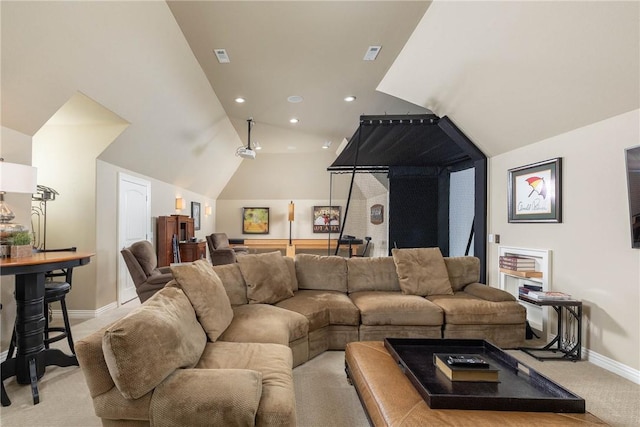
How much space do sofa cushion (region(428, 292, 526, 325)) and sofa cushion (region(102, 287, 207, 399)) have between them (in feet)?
7.68

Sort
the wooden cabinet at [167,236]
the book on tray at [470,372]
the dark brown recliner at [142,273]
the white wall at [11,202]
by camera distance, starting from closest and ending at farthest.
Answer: the book on tray at [470,372] → the white wall at [11,202] → the dark brown recliner at [142,273] → the wooden cabinet at [167,236]

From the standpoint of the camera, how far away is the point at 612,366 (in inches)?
104

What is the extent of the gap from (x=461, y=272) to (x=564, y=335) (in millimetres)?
1090

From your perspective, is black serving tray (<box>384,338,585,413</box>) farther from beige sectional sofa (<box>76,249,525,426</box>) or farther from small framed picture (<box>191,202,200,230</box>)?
small framed picture (<box>191,202,200,230</box>)

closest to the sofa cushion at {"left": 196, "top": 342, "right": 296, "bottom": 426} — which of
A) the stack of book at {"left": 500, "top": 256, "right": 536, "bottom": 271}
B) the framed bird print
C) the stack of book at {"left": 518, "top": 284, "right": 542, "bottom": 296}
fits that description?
the stack of book at {"left": 518, "top": 284, "right": 542, "bottom": 296}

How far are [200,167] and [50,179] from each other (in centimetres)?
321

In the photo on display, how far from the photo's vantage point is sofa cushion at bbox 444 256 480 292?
3648mm

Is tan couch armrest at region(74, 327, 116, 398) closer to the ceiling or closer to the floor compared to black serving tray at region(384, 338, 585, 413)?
closer to the ceiling

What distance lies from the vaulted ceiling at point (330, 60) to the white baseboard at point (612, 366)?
207 centimetres

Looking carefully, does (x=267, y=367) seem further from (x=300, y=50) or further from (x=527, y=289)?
(x=300, y=50)

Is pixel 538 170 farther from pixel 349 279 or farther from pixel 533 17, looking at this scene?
pixel 349 279

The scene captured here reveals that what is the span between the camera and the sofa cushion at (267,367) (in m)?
1.35

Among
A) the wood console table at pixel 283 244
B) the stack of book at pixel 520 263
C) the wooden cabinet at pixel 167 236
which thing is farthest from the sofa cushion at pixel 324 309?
the wood console table at pixel 283 244

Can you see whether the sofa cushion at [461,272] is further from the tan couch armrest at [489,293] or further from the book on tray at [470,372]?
the book on tray at [470,372]
